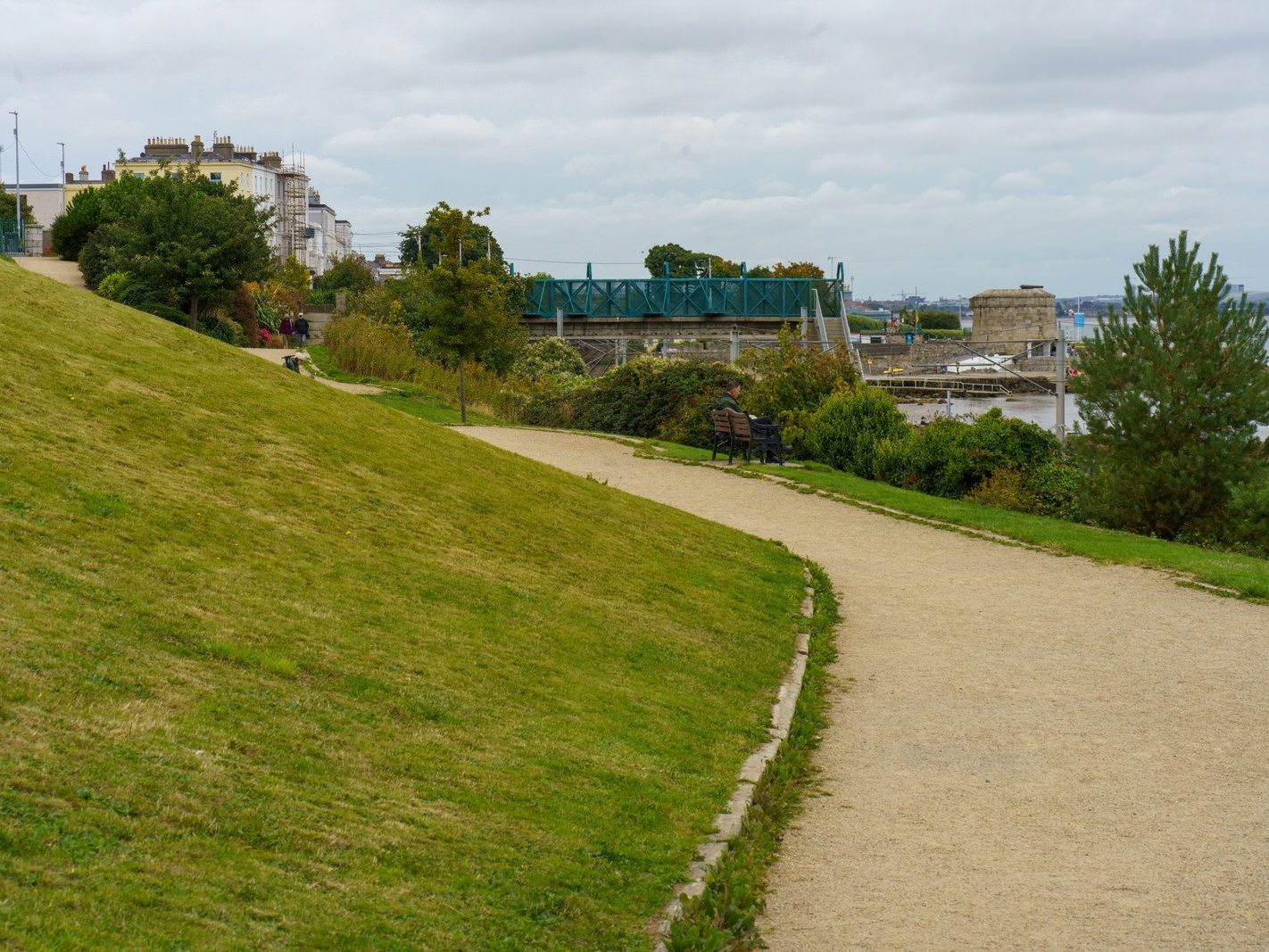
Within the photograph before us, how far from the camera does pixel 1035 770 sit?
25.0 ft

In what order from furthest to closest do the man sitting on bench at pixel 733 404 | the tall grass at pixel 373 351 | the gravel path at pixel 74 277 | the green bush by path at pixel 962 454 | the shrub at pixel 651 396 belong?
the tall grass at pixel 373 351, the gravel path at pixel 74 277, the shrub at pixel 651 396, the man sitting on bench at pixel 733 404, the green bush by path at pixel 962 454

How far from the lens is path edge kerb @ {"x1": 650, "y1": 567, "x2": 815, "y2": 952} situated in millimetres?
5293

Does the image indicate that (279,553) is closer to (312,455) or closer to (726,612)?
(312,455)

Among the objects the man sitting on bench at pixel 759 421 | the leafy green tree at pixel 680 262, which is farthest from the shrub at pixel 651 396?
the leafy green tree at pixel 680 262

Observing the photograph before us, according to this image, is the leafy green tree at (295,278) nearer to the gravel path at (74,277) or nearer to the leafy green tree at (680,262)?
the gravel path at (74,277)

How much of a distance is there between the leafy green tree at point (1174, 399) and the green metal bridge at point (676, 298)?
3218cm

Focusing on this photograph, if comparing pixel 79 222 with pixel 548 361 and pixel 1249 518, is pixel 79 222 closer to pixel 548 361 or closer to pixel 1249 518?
pixel 548 361

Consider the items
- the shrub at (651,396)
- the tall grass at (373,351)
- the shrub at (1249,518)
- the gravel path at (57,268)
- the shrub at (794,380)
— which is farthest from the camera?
the gravel path at (57,268)

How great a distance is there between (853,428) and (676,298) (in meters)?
28.2

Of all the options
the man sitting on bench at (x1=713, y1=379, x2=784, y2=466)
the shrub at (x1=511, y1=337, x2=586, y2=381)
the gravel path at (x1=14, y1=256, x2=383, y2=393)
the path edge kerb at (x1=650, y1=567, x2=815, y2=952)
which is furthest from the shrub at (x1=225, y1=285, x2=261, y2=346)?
the path edge kerb at (x1=650, y1=567, x2=815, y2=952)

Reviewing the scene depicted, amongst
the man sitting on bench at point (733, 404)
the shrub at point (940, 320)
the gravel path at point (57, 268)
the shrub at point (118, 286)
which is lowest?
the man sitting on bench at point (733, 404)

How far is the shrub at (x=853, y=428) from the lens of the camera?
23.7 m

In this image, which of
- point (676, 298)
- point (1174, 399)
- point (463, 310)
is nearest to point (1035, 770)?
point (1174, 399)

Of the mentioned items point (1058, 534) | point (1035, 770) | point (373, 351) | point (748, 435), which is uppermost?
point (373, 351)
